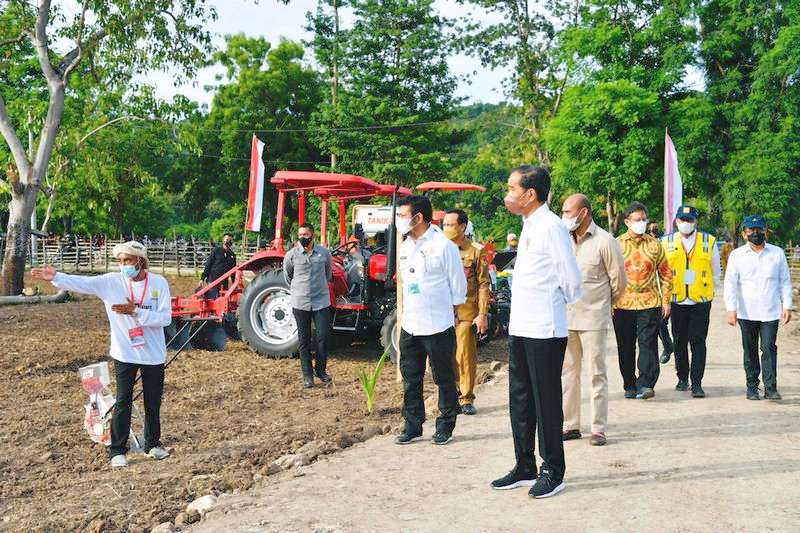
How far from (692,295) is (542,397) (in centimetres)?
397

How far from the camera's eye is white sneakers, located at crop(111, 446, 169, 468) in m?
5.86

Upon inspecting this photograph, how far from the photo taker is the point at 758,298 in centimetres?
792

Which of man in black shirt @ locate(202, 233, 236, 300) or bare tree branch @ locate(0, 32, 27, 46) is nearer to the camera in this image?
man in black shirt @ locate(202, 233, 236, 300)

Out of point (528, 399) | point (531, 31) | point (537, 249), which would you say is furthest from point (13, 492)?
point (531, 31)

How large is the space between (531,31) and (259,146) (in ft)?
86.1

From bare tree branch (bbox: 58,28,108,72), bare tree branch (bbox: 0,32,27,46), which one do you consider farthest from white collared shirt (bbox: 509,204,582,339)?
bare tree branch (bbox: 0,32,27,46)

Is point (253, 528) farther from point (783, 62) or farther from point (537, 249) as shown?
point (783, 62)

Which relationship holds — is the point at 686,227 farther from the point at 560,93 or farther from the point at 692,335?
the point at 560,93

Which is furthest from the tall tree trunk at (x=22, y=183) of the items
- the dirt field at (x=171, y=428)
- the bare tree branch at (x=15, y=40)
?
the dirt field at (x=171, y=428)

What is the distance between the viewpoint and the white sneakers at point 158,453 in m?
6.05

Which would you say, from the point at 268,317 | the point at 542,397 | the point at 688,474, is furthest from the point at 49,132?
the point at 688,474

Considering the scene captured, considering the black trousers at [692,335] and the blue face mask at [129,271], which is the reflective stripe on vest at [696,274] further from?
the blue face mask at [129,271]

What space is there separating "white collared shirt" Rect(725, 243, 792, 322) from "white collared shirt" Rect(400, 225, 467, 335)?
3182 mm

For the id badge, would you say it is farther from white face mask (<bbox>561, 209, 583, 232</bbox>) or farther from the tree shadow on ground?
white face mask (<bbox>561, 209, 583, 232</bbox>)
